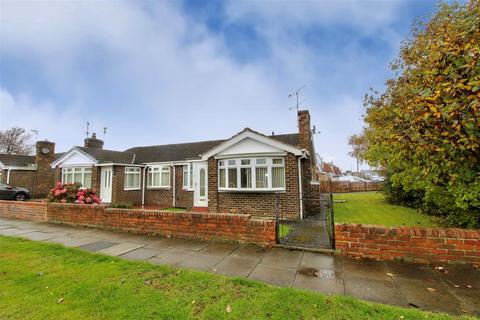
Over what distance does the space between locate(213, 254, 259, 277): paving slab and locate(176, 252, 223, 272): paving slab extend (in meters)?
0.16

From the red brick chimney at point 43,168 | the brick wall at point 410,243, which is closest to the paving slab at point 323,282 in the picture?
the brick wall at point 410,243

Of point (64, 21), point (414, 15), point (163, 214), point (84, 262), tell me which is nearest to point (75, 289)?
point (84, 262)

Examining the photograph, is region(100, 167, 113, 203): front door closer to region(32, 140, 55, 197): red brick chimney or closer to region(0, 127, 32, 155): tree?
region(32, 140, 55, 197): red brick chimney

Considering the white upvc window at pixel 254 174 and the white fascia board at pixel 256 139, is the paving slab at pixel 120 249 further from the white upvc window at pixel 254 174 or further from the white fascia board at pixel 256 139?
the white fascia board at pixel 256 139

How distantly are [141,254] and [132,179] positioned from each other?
12521 millimetres

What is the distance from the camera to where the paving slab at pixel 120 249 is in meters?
5.38

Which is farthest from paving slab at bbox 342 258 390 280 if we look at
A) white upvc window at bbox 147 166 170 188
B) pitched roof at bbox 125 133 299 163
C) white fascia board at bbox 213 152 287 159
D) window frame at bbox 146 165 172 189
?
white upvc window at bbox 147 166 170 188

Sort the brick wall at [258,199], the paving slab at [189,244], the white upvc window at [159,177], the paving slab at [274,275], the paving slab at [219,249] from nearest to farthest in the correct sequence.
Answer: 1. the paving slab at [274,275]
2. the paving slab at [219,249]
3. the paving slab at [189,244]
4. the brick wall at [258,199]
5. the white upvc window at [159,177]

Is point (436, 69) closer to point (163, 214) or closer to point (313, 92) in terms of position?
point (163, 214)

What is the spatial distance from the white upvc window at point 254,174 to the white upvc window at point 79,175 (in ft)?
36.9

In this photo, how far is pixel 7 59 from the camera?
11.6m

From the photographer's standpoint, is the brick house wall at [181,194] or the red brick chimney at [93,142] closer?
the brick house wall at [181,194]

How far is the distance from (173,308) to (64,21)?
467 inches

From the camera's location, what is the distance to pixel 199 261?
471 centimetres
